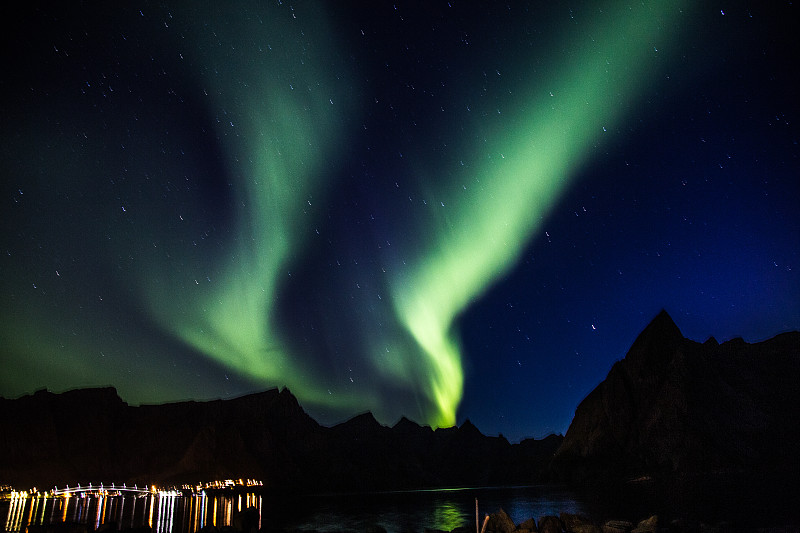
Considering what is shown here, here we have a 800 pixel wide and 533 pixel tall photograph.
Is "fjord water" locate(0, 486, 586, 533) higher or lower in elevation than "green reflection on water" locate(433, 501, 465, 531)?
higher

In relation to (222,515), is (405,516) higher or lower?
lower

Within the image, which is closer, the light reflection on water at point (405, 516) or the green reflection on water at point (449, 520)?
the light reflection on water at point (405, 516)

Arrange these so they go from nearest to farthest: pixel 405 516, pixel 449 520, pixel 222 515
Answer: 1. pixel 222 515
2. pixel 449 520
3. pixel 405 516

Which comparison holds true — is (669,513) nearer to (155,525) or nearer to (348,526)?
(348,526)

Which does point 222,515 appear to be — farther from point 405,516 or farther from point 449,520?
point 449,520

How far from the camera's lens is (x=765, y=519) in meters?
47.8

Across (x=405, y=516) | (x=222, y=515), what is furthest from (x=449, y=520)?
(x=222, y=515)

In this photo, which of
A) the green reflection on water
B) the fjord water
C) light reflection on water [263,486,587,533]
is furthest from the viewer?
the green reflection on water

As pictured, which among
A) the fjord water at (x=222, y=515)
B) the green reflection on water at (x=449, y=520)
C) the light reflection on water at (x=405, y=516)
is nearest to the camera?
the fjord water at (x=222, y=515)

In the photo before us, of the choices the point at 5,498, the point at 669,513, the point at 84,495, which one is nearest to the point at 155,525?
the point at 669,513

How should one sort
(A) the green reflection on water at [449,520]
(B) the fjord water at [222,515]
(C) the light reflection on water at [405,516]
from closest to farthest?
(B) the fjord water at [222,515] < (C) the light reflection on water at [405,516] < (A) the green reflection on water at [449,520]

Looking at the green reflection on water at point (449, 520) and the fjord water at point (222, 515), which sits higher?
the fjord water at point (222, 515)

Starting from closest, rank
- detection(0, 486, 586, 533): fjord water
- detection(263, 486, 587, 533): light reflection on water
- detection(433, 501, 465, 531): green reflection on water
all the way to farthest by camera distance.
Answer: detection(0, 486, 586, 533): fjord water → detection(263, 486, 587, 533): light reflection on water → detection(433, 501, 465, 531): green reflection on water

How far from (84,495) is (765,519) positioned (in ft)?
527
